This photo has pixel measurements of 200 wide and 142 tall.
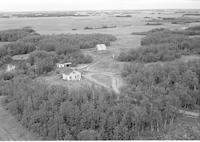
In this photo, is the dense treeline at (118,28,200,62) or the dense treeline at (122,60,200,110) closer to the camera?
the dense treeline at (122,60,200,110)

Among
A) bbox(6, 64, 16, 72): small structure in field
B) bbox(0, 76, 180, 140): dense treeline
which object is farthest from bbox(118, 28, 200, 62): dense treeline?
bbox(6, 64, 16, 72): small structure in field

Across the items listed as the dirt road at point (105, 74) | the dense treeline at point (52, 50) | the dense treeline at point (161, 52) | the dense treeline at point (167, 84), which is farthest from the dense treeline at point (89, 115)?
the dense treeline at point (161, 52)

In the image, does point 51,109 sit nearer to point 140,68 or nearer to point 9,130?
point 9,130

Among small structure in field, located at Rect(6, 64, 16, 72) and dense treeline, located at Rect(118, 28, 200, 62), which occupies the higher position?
dense treeline, located at Rect(118, 28, 200, 62)

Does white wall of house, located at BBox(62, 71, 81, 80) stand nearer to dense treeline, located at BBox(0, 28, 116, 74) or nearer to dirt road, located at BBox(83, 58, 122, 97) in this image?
dirt road, located at BBox(83, 58, 122, 97)

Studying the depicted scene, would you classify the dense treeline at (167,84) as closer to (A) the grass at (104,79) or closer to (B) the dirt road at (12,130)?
(A) the grass at (104,79)

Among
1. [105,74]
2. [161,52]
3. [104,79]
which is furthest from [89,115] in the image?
[161,52]
